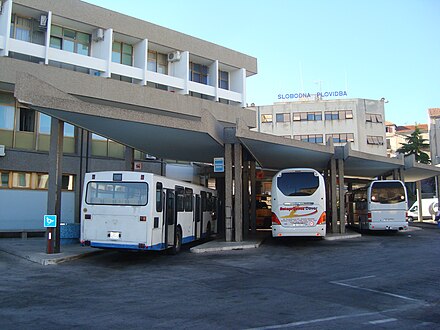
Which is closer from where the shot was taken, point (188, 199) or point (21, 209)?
point (188, 199)

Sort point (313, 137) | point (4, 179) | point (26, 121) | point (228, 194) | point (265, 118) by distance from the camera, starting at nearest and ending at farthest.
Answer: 1. point (228, 194)
2. point (4, 179)
3. point (26, 121)
4. point (313, 137)
5. point (265, 118)

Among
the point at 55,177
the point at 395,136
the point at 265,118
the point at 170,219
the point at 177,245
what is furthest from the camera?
the point at 395,136

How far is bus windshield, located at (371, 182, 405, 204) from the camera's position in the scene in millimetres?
23766

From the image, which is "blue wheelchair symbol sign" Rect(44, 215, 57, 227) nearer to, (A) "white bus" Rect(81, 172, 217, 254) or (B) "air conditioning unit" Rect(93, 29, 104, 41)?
(A) "white bus" Rect(81, 172, 217, 254)

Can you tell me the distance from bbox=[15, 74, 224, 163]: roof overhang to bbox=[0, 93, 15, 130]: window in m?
7.93

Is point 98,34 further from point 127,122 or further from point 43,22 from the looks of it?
point 127,122

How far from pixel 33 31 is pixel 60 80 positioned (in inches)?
130

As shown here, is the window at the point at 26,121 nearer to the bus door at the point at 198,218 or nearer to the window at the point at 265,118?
the bus door at the point at 198,218

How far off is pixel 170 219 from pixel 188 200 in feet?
8.72

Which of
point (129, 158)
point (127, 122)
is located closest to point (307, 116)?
point (129, 158)

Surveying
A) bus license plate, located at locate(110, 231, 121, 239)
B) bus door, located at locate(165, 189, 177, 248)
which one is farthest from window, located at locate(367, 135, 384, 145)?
bus license plate, located at locate(110, 231, 121, 239)

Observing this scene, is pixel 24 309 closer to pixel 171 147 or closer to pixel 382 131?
Answer: pixel 171 147

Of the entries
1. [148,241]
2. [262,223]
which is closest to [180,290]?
[148,241]

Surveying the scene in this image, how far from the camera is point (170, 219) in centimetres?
1534
